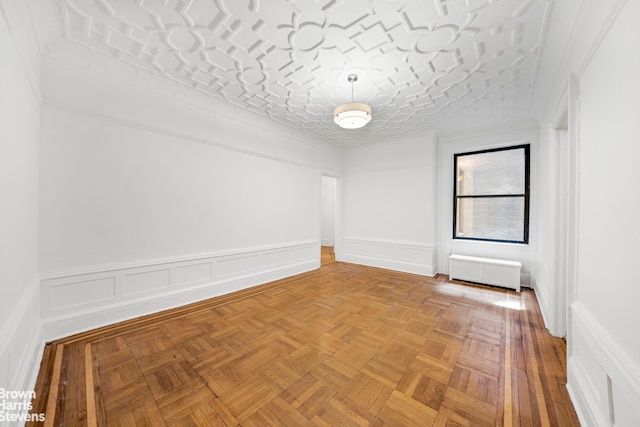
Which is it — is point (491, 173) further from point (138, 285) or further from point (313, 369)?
point (138, 285)

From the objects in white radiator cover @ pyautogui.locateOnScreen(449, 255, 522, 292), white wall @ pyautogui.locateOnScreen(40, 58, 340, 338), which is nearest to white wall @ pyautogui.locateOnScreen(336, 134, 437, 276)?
white radiator cover @ pyautogui.locateOnScreen(449, 255, 522, 292)

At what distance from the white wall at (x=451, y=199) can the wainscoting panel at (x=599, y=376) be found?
9.37 ft

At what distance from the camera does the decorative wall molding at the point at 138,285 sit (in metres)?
2.43

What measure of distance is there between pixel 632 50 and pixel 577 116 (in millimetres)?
903

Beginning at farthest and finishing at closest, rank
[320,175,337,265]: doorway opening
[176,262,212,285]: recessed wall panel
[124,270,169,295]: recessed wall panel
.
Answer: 1. [320,175,337,265]: doorway opening
2. [176,262,212,285]: recessed wall panel
3. [124,270,169,295]: recessed wall panel

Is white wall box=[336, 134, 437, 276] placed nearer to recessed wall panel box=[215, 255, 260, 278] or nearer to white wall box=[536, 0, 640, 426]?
recessed wall panel box=[215, 255, 260, 278]

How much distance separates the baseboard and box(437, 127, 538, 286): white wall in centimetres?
567

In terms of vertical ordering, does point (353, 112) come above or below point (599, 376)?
above

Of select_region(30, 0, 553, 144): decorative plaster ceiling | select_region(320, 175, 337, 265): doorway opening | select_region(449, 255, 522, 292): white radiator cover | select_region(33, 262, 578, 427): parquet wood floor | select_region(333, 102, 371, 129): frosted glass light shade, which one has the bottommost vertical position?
select_region(33, 262, 578, 427): parquet wood floor

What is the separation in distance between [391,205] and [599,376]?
420 centimetres

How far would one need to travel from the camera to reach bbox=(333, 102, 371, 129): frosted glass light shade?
9.50 ft

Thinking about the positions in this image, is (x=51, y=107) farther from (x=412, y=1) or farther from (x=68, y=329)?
(x=412, y=1)

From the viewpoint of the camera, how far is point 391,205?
5426 mm

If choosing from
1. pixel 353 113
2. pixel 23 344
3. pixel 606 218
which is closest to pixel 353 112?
pixel 353 113
